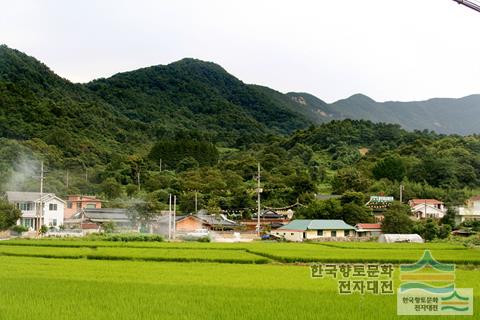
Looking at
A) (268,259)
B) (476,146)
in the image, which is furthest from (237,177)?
(268,259)

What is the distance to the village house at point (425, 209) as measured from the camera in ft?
160

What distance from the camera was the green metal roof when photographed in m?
40.6

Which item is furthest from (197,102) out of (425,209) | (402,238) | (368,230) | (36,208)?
(402,238)

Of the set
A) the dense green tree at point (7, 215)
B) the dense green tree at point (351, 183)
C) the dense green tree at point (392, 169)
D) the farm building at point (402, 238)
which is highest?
the dense green tree at point (392, 169)

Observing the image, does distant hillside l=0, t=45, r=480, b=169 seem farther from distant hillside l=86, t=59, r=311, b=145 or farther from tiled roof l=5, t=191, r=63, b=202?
tiled roof l=5, t=191, r=63, b=202

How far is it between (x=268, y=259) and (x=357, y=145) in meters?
64.4

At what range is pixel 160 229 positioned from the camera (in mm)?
46719

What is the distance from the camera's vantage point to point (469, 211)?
152ft

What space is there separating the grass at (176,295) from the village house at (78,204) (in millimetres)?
33119

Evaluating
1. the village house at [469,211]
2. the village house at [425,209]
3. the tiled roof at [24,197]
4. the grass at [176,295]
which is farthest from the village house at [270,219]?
the grass at [176,295]

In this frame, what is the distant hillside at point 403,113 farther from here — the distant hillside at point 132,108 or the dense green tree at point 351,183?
the dense green tree at point 351,183

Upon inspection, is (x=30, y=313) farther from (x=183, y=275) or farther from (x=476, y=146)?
(x=476, y=146)

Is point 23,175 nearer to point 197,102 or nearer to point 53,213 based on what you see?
point 53,213

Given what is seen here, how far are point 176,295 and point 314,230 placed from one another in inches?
1148
